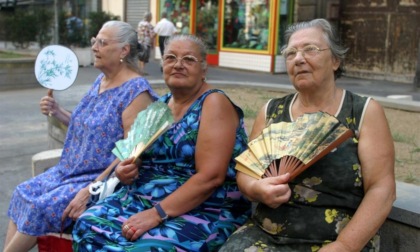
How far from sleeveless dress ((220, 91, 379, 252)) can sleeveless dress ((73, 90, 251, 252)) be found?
320mm

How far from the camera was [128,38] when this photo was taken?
3303 millimetres

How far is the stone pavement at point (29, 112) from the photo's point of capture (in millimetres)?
5609

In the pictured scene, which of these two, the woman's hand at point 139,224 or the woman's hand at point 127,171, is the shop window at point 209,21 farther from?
the woman's hand at point 139,224

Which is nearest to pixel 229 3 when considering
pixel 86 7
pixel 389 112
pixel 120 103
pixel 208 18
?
pixel 208 18

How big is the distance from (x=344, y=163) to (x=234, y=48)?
1346 centimetres

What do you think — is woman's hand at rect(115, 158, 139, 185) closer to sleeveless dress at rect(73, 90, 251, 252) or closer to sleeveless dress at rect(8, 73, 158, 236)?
sleeveless dress at rect(73, 90, 251, 252)

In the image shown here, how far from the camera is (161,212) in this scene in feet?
8.45

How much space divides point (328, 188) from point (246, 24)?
1319 centimetres

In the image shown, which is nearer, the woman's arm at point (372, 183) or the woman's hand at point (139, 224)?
the woman's arm at point (372, 183)

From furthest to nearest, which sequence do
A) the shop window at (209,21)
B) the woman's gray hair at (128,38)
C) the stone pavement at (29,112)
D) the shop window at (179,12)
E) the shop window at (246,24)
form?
the shop window at (179,12) < the shop window at (209,21) < the shop window at (246,24) < the stone pavement at (29,112) < the woman's gray hair at (128,38)

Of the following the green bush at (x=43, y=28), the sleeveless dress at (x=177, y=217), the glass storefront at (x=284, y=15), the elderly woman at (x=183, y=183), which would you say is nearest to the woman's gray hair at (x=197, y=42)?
the elderly woman at (x=183, y=183)

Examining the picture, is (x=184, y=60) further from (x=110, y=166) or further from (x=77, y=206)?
(x=77, y=206)

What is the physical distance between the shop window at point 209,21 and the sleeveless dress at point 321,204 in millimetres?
13779

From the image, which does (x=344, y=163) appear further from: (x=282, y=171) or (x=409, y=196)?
(x=409, y=196)
